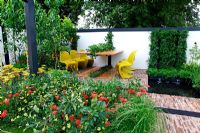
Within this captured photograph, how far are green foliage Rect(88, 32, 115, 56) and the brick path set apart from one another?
327 cm

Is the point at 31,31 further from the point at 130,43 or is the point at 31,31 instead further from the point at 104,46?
the point at 130,43

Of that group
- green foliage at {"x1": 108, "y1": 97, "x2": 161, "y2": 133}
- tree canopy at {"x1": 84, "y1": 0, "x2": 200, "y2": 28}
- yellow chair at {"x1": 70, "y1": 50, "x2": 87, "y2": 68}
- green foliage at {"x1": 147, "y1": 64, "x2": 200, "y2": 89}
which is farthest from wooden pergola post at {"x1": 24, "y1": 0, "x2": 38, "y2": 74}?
tree canopy at {"x1": 84, "y1": 0, "x2": 200, "y2": 28}

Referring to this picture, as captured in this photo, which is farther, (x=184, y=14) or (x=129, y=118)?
(x=184, y=14)

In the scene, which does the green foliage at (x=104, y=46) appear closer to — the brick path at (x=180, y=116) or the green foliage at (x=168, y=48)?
the green foliage at (x=168, y=48)

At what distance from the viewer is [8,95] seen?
149 inches

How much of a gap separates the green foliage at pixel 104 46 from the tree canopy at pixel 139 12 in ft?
11.8

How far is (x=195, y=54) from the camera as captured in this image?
8.92 meters

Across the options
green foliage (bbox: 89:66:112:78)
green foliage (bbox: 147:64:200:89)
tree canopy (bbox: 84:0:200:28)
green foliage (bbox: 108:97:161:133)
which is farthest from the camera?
tree canopy (bbox: 84:0:200:28)

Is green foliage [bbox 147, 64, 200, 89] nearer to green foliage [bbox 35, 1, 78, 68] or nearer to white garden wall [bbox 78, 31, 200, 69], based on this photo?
white garden wall [bbox 78, 31, 200, 69]

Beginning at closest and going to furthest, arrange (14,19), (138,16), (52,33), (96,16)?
(14,19), (52,33), (138,16), (96,16)

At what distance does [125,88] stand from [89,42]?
718 cm

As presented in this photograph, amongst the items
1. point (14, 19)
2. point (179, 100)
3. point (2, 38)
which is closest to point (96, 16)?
point (2, 38)

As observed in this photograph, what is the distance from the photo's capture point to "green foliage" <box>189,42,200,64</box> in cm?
889

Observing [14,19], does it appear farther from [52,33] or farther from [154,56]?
[154,56]
